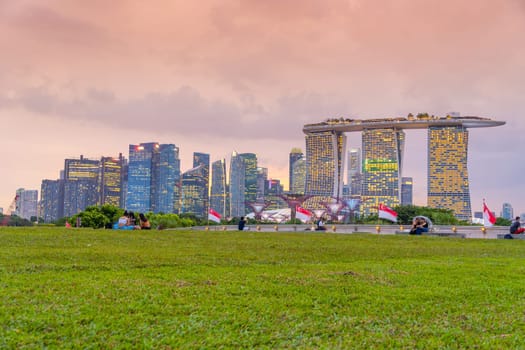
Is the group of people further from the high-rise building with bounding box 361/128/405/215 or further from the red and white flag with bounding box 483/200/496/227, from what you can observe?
the high-rise building with bounding box 361/128/405/215

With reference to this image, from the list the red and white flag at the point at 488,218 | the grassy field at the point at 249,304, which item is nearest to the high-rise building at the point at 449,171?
the red and white flag at the point at 488,218

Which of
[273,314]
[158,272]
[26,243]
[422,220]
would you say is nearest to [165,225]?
[422,220]

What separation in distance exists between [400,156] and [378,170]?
36.2m

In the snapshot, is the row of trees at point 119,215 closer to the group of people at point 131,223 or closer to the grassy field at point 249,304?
the group of people at point 131,223

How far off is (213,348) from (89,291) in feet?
12.0

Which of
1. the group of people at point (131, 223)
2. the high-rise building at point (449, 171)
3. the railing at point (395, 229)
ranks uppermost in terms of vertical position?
the high-rise building at point (449, 171)

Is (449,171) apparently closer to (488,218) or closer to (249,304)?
(488,218)

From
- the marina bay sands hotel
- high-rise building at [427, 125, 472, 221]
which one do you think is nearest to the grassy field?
the marina bay sands hotel

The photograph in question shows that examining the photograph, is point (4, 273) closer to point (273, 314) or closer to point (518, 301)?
point (273, 314)

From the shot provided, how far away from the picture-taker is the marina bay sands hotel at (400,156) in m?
152

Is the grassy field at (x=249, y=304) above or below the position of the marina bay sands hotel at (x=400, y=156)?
below

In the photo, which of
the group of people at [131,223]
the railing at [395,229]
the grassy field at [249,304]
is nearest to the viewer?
the grassy field at [249,304]

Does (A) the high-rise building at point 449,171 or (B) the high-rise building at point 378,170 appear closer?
(A) the high-rise building at point 449,171

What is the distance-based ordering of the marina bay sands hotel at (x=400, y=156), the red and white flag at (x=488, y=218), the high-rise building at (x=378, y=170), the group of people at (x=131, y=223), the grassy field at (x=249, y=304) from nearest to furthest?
the grassy field at (x=249, y=304)
the group of people at (x=131, y=223)
the red and white flag at (x=488, y=218)
the marina bay sands hotel at (x=400, y=156)
the high-rise building at (x=378, y=170)
